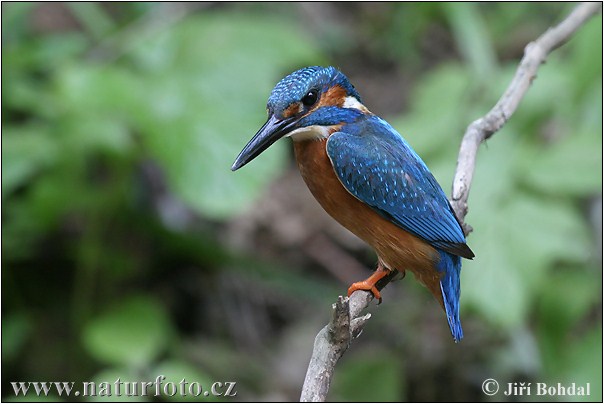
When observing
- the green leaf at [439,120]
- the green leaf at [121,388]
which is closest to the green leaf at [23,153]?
the green leaf at [121,388]

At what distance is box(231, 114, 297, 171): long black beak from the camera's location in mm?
2041

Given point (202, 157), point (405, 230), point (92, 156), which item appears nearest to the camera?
point (405, 230)

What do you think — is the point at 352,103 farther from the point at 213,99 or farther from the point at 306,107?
the point at 213,99

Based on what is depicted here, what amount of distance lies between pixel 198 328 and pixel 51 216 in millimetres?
1203

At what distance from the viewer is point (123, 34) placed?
420cm

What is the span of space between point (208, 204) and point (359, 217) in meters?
1.23

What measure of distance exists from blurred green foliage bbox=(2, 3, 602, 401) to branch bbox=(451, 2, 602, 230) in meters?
0.51

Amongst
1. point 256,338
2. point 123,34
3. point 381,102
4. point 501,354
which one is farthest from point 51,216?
point 381,102

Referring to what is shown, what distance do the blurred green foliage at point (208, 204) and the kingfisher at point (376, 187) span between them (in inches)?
31.3

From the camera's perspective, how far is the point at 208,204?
3494 millimetres

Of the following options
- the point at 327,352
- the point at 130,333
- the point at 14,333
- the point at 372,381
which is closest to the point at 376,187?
the point at 327,352

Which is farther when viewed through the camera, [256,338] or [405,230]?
[256,338]

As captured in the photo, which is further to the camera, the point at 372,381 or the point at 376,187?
the point at 372,381

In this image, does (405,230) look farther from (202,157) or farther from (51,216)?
(51,216)
